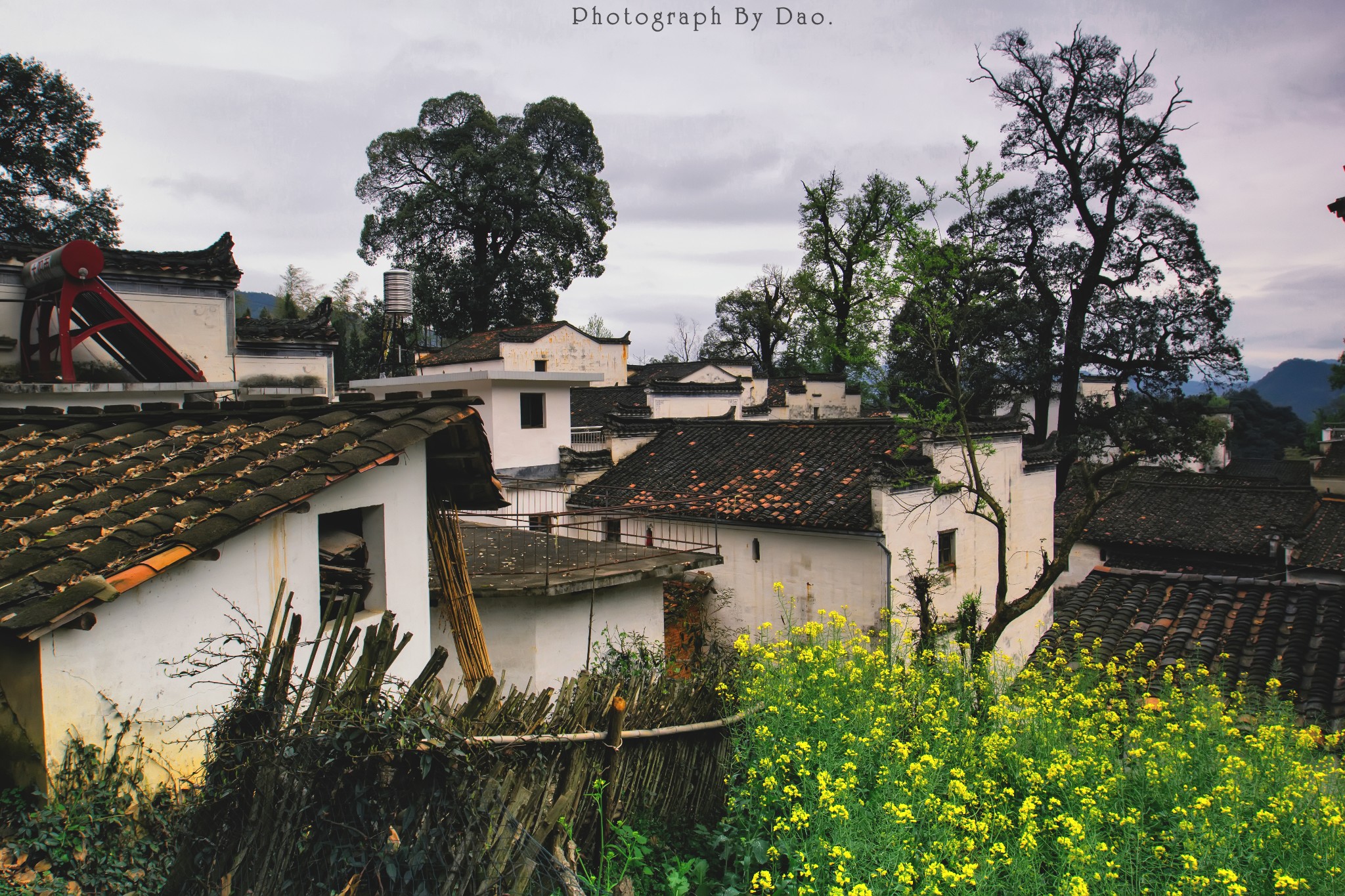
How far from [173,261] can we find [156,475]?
1034 cm

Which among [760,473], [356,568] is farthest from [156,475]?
[760,473]

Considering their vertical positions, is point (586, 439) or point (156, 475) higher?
point (156, 475)

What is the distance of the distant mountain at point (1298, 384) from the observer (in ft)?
535

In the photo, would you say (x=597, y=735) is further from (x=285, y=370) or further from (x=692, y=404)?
(x=692, y=404)

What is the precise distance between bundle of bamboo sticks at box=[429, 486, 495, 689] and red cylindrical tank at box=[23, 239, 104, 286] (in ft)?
23.5

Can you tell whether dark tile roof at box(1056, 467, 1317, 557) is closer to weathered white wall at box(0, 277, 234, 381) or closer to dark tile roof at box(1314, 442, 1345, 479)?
dark tile roof at box(1314, 442, 1345, 479)

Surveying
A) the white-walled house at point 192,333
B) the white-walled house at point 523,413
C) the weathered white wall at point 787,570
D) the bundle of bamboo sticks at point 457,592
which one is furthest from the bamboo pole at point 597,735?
the white-walled house at point 523,413

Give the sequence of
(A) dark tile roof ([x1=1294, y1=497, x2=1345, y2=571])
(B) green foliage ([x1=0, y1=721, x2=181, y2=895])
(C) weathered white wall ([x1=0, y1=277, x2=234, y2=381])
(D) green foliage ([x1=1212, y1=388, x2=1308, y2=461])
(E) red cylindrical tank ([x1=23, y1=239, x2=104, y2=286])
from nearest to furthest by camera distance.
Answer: (B) green foliage ([x1=0, y1=721, x2=181, y2=895])
(E) red cylindrical tank ([x1=23, y1=239, x2=104, y2=286])
(C) weathered white wall ([x1=0, y1=277, x2=234, y2=381])
(A) dark tile roof ([x1=1294, y1=497, x2=1345, y2=571])
(D) green foliage ([x1=1212, y1=388, x2=1308, y2=461])

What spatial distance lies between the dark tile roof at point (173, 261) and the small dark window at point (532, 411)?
287 inches

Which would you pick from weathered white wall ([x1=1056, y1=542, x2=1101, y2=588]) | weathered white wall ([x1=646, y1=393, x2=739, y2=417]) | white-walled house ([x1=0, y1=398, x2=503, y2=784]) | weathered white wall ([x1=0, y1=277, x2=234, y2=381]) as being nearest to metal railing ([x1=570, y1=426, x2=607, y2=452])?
weathered white wall ([x1=646, y1=393, x2=739, y2=417])

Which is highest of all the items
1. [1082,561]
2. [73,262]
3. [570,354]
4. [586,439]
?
[570,354]

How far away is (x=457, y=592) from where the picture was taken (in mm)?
7422

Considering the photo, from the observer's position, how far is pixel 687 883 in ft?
14.7

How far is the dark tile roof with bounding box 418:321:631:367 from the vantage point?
29470 mm
